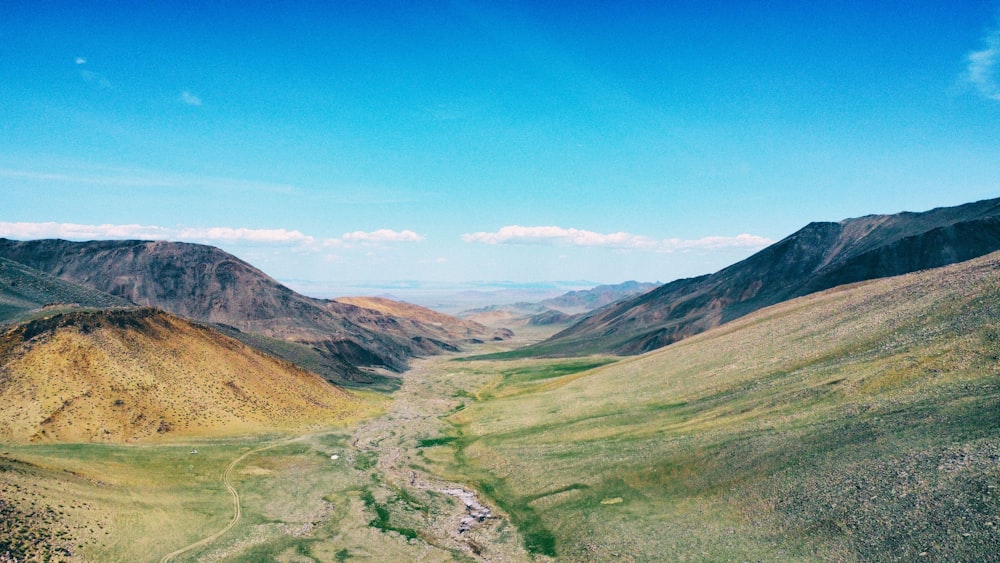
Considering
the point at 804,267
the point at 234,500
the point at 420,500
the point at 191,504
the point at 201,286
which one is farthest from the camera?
the point at 201,286

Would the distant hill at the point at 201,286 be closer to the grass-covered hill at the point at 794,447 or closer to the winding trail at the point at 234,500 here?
the winding trail at the point at 234,500

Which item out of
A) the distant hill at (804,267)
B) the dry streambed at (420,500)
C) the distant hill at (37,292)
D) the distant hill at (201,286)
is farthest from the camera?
the distant hill at (201,286)

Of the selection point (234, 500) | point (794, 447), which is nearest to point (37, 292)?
point (234, 500)

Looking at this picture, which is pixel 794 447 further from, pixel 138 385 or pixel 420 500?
pixel 138 385

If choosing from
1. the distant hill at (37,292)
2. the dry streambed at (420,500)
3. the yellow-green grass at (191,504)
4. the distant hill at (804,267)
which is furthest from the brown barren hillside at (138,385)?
the distant hill at (804,267)

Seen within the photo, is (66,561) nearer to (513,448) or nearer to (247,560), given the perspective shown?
(247,560)

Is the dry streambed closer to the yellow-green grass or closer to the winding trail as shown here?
the yellow-green grass
